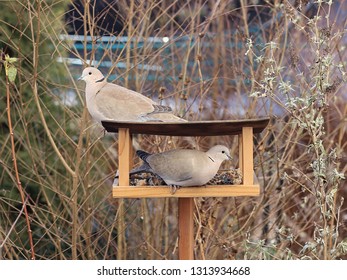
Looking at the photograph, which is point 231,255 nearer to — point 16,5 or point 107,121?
point 107,121

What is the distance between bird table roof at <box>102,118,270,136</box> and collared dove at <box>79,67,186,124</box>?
7 centimetres

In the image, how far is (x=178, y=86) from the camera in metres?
3.49

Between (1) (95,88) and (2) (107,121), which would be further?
(1) (95,88)

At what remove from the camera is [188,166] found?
2305mm

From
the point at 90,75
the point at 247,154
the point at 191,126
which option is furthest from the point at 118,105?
the point at 247,154

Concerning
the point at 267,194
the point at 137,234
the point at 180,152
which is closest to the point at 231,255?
the point at 267,194

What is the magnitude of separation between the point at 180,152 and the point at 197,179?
12 cm

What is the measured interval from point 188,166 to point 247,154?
0.22 metres

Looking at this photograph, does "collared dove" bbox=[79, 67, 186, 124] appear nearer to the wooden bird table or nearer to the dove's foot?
the wooden bird table

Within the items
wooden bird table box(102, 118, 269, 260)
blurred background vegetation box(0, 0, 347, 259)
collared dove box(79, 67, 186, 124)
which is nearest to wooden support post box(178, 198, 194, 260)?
wooden bird table box(102, 118, 269, 260)

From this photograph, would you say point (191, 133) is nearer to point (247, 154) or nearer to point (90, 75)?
point (247, 154)

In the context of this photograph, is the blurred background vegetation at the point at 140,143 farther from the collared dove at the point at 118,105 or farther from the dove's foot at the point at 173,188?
the dove's foot at the point at 173,188

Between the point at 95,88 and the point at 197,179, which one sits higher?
the point at 95,88

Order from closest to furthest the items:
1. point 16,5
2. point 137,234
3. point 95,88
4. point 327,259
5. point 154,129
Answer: point 154,129 < point 95,88 < point 327,259 < point 16,5 < point 137,234
